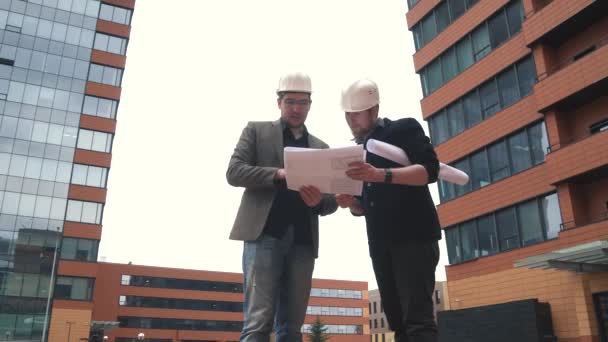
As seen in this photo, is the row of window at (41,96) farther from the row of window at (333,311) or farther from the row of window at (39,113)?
the row of window at (333,311)

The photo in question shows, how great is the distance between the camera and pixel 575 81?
720 inches

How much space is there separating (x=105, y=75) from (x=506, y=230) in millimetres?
40526

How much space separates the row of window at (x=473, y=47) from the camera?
2225cm

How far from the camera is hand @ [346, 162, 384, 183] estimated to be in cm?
292

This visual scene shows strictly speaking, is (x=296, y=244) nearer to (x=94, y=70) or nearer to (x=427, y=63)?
(x=427, y=63)

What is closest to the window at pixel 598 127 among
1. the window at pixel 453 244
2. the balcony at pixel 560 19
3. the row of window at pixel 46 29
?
the balcony at pixel 560 19

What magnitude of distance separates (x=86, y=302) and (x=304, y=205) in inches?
1848

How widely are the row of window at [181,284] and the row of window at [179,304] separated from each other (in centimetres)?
191

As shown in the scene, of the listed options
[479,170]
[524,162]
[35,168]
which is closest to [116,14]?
[35,168]

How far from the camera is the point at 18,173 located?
43438 mm

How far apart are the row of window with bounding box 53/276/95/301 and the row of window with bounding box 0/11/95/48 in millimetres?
21495

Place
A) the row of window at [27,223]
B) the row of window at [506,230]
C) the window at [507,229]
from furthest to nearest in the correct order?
1. the row of window at [27,223]
2. the window at [507,229]
3. the row of window at [506,230]

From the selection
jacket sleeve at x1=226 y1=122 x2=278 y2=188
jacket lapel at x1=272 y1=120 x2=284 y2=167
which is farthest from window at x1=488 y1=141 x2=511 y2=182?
jacket sleeve at x1=226 y1=122 x2=278 y2=188

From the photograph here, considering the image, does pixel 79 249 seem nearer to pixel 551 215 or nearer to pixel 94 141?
pixel 94 141
